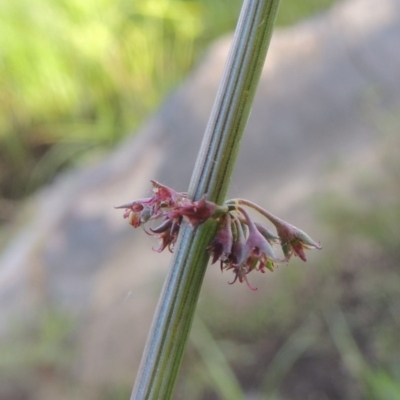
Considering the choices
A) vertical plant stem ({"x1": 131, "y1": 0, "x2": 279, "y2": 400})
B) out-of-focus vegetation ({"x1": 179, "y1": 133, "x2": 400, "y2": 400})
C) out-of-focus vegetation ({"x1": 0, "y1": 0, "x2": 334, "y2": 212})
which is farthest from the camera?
out-of-focus vegetation ({"x1": 0, "y1": 0, "x2": 334, "y2": 212})

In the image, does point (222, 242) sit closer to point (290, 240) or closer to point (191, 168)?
point (290, 240)

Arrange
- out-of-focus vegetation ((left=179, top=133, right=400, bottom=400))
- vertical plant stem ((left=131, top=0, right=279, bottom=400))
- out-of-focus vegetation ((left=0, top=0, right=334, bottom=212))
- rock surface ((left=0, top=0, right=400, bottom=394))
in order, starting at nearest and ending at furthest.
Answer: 1. vertical plant stem ((left=131, top=0, right=279, bottom=400))
2. out-of-focus vegetation ((left=179, top=133, right=400, bottom=400))
3. rock surface ((left=0, top=0, right=400, bottom=394))
4. out-of-focus vegetation ((left=0, top=0, right=334, bottom=212))

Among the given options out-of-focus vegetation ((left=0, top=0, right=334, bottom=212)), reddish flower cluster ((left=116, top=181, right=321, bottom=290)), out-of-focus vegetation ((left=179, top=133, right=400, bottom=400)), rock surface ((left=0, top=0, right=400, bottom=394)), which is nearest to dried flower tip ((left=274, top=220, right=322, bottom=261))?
reddish flower cluster ((left=116, top=181, right=321, bottom=290))

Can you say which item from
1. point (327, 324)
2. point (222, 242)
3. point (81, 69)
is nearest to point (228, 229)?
point (222, 242)

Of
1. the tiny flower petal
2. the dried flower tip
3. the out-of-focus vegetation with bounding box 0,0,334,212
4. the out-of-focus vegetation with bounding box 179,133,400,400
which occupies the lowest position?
the tiny flower petal

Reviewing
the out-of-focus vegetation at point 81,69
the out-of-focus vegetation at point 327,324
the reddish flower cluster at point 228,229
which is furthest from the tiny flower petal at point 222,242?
the out-of-focus vegetation at point 81,69

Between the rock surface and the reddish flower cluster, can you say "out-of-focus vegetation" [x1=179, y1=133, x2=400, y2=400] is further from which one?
the reddish flower cluster
